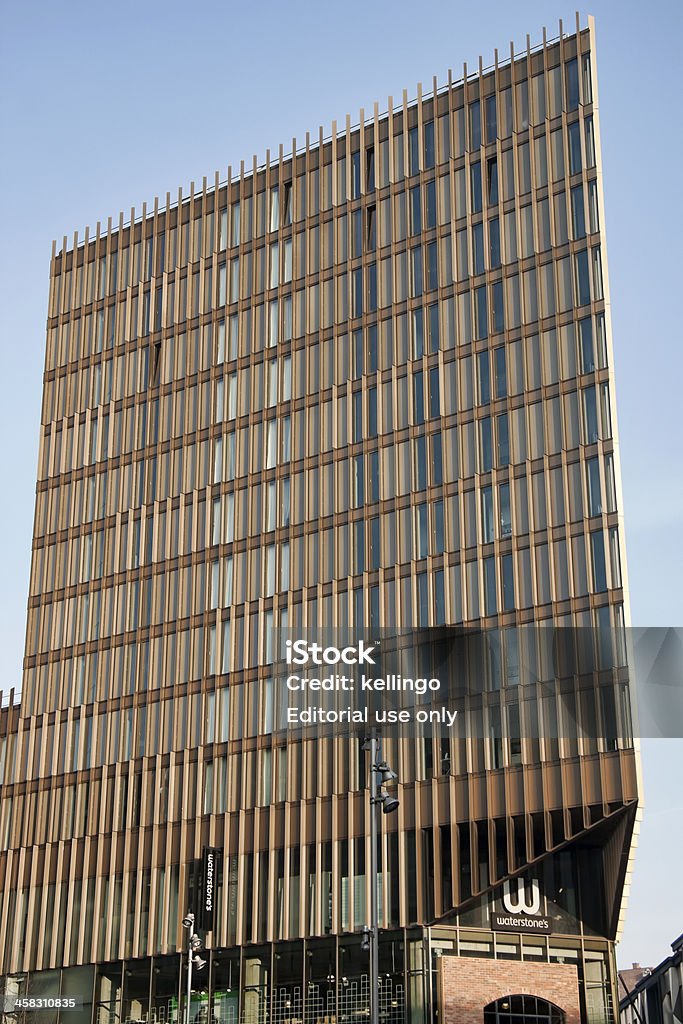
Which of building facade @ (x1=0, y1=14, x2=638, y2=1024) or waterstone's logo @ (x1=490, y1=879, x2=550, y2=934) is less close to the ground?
building facade @ (x1=0, y1=14, x2=638, y2=1024)

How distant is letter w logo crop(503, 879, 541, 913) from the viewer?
64.6 m

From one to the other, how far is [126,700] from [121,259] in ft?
91.4

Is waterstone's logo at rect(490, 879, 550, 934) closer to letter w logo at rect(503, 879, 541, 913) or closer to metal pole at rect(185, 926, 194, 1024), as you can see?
letter w logo at rect(503, 879, 541, 913)

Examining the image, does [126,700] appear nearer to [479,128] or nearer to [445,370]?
[445,370]

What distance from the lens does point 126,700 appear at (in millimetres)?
76750

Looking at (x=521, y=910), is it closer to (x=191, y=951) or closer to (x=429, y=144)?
(x=191, y=951)

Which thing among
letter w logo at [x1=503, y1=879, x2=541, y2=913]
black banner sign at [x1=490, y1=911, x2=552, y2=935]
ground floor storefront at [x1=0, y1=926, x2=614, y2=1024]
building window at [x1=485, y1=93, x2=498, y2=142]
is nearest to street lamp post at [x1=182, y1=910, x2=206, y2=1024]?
ground floor storefront at [x1=0, y1=926, x2=614, y2=1024]

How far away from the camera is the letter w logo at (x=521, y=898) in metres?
64.6

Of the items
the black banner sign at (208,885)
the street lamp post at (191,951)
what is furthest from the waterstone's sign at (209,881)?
the street lamp post at (191,951)

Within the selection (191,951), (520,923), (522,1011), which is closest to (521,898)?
(520,923)

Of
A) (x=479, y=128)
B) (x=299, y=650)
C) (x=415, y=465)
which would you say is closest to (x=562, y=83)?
(x=479, y=128)

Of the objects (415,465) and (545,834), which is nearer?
(545,834)

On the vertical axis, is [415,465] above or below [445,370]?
below

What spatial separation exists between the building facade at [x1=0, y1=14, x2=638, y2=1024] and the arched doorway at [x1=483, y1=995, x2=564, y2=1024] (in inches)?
5.5
